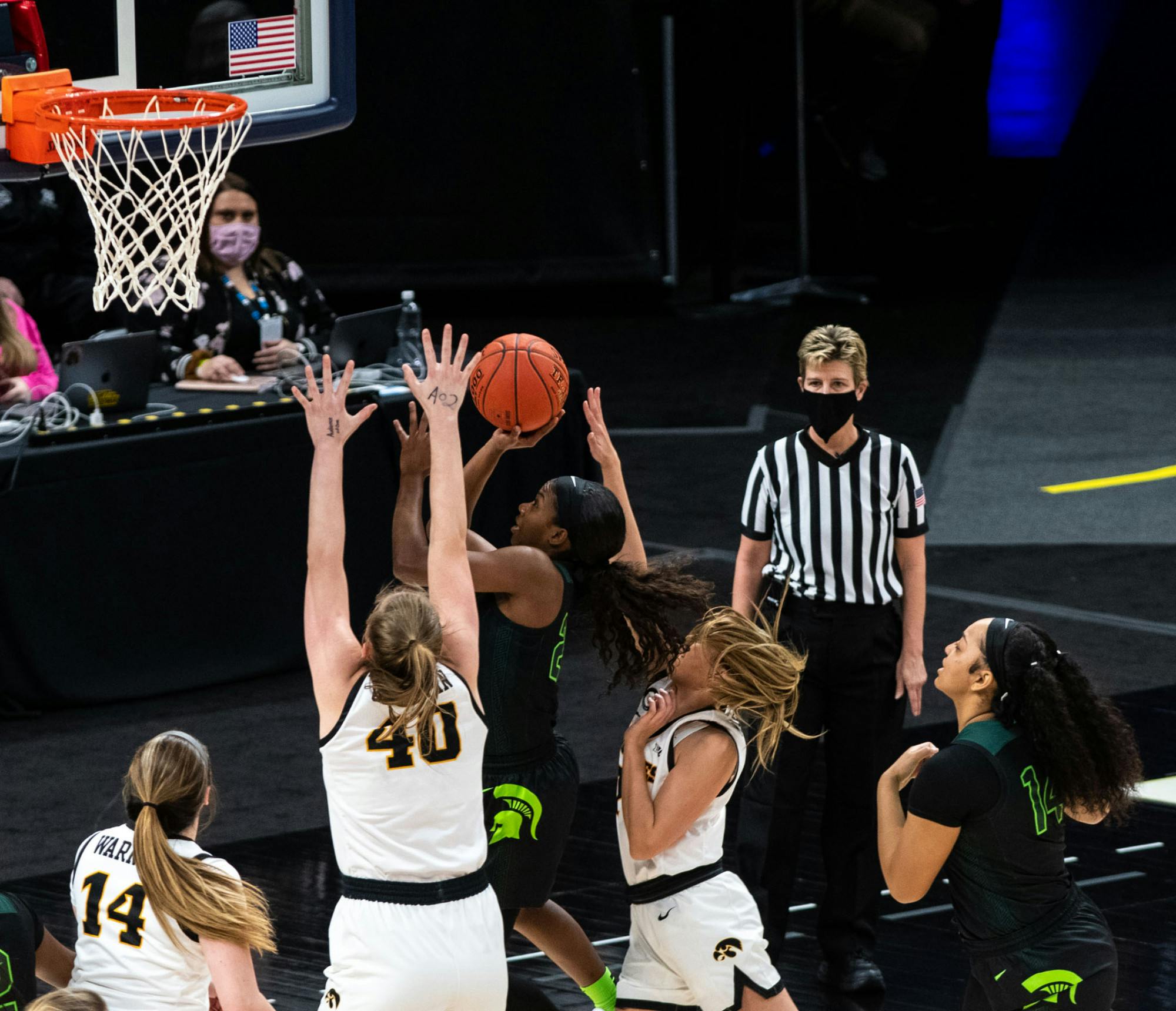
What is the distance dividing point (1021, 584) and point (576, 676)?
2646mm

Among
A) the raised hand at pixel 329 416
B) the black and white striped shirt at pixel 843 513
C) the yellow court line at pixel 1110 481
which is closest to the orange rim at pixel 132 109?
the raised hand at pixel 329 416

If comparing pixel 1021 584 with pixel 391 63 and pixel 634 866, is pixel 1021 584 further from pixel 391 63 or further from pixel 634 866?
pixel 391 63

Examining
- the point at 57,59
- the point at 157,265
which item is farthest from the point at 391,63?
the point at 57,59

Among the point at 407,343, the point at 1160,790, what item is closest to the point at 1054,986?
the point at 1160,790

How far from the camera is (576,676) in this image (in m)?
8.09

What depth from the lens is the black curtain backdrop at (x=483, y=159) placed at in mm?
15547

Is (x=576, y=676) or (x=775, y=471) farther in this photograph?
(x=576, y=676)

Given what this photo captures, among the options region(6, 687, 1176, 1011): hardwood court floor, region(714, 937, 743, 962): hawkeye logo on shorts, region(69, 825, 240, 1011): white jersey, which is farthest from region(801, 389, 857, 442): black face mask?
region(69, 825, 240, 1011): white jersey

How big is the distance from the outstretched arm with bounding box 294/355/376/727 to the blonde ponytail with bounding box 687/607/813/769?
3.07 ft

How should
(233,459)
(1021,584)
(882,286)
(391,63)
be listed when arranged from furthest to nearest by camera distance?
(882,286)
(391,63)
(1021,584)
(233,459)

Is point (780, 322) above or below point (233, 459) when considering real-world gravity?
below

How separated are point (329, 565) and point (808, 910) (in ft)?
8.73

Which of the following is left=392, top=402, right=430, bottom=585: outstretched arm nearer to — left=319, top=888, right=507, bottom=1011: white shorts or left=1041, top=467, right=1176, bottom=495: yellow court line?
left=319, top=888, right=507, bottom=1011: white shorts

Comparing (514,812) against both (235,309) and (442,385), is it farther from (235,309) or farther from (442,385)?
(235,309)
